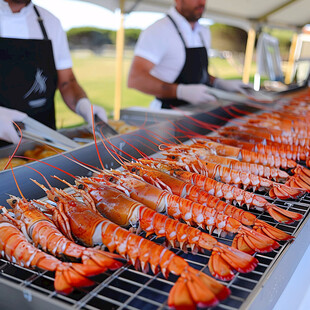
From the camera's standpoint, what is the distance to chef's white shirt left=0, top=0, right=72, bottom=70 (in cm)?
289

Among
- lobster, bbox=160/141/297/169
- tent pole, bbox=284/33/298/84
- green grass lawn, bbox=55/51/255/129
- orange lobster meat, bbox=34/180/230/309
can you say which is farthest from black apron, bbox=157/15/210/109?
tent pole, bbox=284/33/298/84

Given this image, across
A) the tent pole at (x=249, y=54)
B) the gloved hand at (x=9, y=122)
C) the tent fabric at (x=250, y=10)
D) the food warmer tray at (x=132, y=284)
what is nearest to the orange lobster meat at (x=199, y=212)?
the food warmer tray at (x=132, y=284)

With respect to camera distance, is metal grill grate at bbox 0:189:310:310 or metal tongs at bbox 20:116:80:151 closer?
metal grill grate at bbox 0:189:310:310

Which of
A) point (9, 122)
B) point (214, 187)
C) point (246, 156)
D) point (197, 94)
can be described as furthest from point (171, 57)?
point (214, 187)

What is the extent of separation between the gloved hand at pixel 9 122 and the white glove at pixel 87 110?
628mm

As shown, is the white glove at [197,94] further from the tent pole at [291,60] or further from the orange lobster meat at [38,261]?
the tent pole at [291,60]

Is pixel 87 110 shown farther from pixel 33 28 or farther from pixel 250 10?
pixel 250 10

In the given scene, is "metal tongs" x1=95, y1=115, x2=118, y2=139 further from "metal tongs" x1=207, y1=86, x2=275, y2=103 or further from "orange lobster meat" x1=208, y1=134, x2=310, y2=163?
"metal tongs" x1=207, y1=86, x2=275, y2=103

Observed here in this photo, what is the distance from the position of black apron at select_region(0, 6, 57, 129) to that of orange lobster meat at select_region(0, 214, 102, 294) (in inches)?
76.0

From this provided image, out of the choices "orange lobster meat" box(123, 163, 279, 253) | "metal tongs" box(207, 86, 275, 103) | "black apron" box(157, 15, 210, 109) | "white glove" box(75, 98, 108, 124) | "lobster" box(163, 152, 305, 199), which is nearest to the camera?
"orange lobster meat" box(123, 163, 279, 253)

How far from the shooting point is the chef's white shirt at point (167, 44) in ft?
13.7

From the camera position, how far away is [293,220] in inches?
60.4

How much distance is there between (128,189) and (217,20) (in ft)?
17.8

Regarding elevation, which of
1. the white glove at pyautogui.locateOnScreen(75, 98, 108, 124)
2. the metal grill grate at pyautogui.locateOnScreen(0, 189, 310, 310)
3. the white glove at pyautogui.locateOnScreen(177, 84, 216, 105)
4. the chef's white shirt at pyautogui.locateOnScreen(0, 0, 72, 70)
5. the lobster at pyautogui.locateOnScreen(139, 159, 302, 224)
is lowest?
the metal grill grate at pyautogui.locateOnScreen(0, 189, 310, 310)
